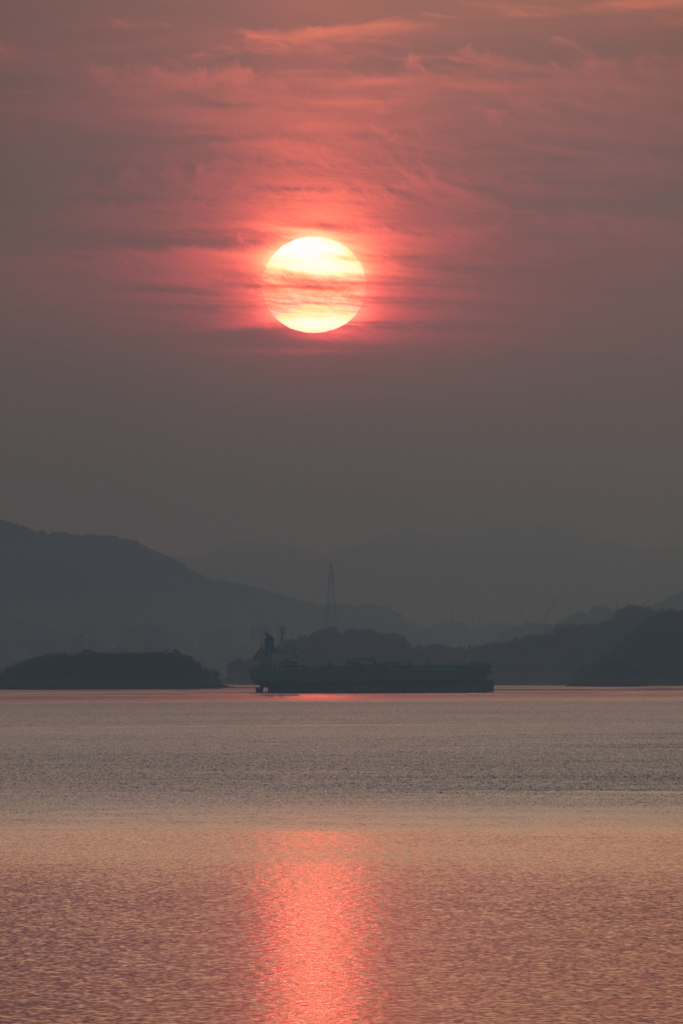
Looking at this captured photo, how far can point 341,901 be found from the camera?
103 feet

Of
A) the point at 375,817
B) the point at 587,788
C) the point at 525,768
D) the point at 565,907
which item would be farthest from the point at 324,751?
the point at 565,907

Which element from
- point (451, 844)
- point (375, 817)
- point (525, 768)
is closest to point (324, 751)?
point (525, 768)

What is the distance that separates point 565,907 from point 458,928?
3723mm

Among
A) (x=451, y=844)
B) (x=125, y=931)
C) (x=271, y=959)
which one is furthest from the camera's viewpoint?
(x=451, y=844)

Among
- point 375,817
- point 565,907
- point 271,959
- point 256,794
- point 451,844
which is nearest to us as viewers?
point 271,959

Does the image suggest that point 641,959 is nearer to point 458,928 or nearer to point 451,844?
point 458,928

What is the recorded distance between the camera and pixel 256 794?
6825 centimetres

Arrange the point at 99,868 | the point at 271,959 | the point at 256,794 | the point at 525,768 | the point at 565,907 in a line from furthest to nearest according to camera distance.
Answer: the point at 525,768 → the point at 256,794 → the point at 99,868 → the point at 565,907 → the point at 271,959

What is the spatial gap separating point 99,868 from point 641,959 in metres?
18.4

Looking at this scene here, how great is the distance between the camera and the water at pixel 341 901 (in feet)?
70.9

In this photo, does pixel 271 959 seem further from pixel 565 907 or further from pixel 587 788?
pixel 587 788

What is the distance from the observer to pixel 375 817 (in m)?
54.6

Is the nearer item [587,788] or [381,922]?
[381,922]

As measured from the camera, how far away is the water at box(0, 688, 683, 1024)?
21625 mm
